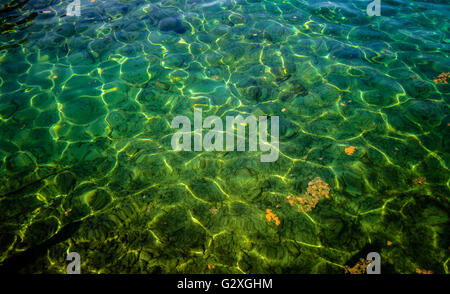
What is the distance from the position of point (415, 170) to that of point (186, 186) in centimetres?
406

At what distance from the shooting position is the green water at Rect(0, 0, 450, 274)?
10.9 ft

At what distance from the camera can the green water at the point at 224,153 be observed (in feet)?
10.9

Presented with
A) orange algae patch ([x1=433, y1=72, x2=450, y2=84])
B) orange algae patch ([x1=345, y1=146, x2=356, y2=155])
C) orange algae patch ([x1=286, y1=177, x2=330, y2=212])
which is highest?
orange algae patch ([x1=433, y1=72, x2=450, y2=84])

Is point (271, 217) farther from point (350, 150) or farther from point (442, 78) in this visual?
point (442, 78)

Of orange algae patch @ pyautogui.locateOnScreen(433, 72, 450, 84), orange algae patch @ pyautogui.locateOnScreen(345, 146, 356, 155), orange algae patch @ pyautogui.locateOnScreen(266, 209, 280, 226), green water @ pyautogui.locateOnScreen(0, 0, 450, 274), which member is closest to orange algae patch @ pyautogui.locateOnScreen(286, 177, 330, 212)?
green water @ pyautogui.locateOnScreen(0, 0, 450, 274)

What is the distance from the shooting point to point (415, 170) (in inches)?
158

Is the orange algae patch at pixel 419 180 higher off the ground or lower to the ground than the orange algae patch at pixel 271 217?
higher

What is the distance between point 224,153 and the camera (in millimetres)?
4480

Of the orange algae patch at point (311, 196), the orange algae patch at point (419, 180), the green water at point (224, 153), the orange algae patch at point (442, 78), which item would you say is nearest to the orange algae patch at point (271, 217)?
the green water at point (224, 153)

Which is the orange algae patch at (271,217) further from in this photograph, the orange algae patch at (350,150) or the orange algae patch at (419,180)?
the orange algae patch at (419,180)

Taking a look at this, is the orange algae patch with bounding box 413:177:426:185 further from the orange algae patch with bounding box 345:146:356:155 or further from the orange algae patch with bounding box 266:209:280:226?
the orange algae patch with bounding box 266:209:280:226

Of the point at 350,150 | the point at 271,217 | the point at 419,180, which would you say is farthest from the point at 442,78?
the point at 271,217
